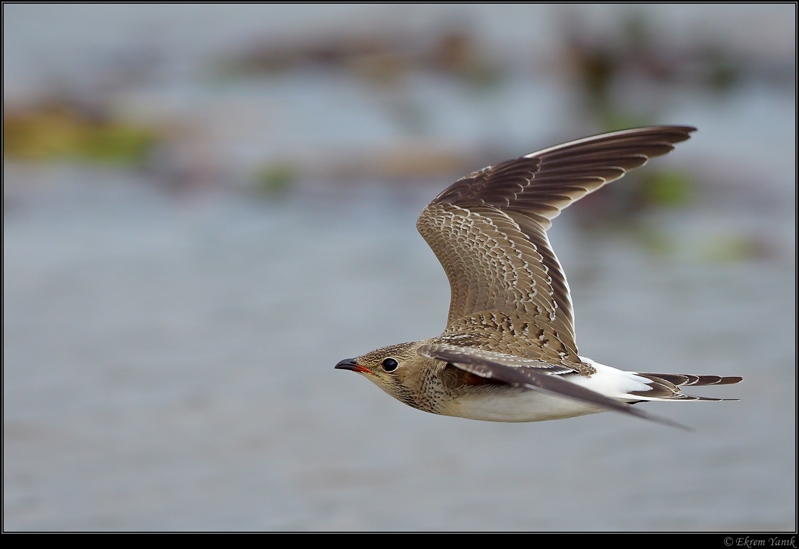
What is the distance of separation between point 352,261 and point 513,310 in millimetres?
9357

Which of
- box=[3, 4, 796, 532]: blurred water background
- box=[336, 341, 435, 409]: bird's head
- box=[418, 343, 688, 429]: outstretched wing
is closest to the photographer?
box=[418, 343, 688, 429]: outstretched wing

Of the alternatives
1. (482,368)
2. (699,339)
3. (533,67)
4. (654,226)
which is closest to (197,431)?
(699,339)

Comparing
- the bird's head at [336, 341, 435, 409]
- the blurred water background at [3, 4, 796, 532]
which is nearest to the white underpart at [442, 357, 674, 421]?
the bird's head at [336, 341, 435, 409]

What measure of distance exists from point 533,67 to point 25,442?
11.2 m

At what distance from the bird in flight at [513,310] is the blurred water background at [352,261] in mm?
5352

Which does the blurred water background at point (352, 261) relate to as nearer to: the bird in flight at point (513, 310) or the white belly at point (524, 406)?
the bird in flight at point (513, 310)

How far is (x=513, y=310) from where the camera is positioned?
6.63 metres

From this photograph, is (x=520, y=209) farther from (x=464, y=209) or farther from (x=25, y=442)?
(x=25, y=442)

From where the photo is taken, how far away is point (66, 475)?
42.0ft

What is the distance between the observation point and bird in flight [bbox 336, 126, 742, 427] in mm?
6000

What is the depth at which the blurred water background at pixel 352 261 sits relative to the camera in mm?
12477

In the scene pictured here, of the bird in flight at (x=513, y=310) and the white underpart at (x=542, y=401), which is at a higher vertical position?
the bird in flight at (x=513, y=310)

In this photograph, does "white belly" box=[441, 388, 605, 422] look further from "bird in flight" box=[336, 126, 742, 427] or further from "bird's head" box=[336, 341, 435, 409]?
"bird's head" box=[336, 341, 435, 409]

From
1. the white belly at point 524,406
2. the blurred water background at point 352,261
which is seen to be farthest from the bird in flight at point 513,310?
→ the blurred water background at point 352,261
